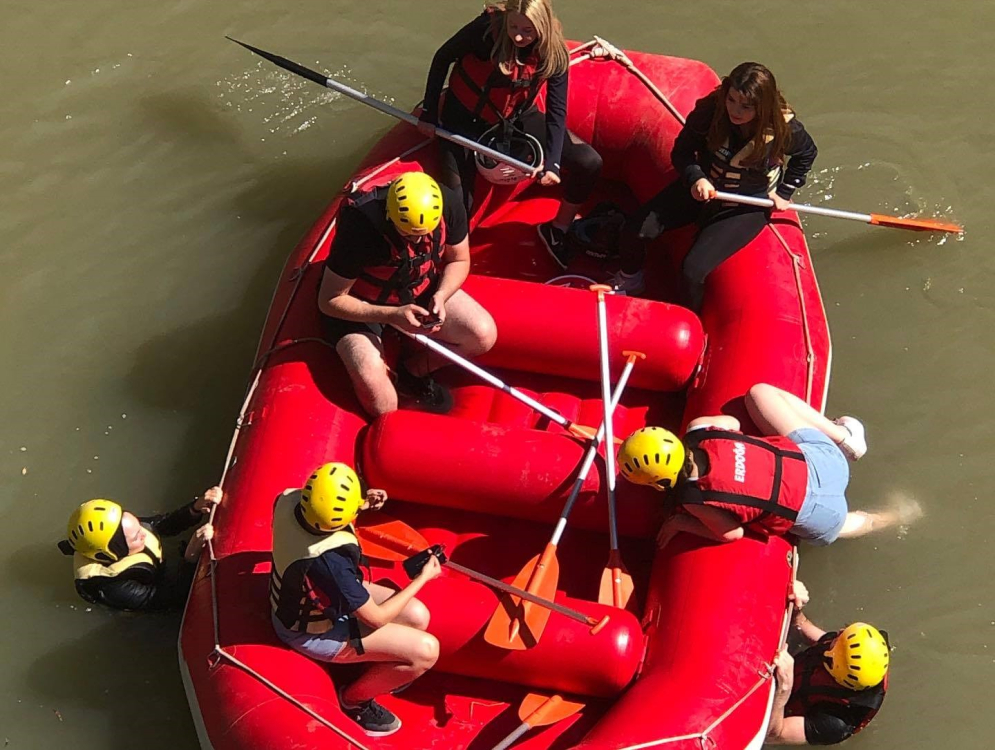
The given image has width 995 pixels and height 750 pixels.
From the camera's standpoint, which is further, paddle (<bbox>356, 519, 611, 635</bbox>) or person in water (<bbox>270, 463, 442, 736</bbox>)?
paddle (<bbox>356, 519, 611, 635</bbox>)

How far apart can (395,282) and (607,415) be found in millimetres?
1001

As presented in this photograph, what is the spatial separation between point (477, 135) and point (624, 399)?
53.4 inches

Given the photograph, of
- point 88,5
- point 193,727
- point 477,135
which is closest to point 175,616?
point 193,727

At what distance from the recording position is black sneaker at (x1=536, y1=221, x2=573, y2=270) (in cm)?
511

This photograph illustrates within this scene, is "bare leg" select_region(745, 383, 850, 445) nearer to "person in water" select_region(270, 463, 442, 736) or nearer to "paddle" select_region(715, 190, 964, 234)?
"paddle" select_region(715, 190, 964, 234)

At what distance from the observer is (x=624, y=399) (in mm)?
4668

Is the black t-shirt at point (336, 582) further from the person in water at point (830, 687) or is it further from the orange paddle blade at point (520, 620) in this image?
the person in water at point (830, 687)

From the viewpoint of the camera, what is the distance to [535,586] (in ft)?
12.7

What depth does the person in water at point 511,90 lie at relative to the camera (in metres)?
4.29

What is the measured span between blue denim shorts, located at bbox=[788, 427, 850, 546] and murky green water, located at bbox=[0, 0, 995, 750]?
0.83m

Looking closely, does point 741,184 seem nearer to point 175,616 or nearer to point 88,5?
point 175,616

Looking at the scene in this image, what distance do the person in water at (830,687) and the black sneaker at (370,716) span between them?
1418 millimetres

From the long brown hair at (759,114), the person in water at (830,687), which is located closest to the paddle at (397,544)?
the person in water at (830,687)

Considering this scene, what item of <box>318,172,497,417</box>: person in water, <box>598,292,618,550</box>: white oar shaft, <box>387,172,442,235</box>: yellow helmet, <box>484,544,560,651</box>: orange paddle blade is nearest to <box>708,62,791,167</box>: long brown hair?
<box>598,292,618,550</box>: white oar shaft
